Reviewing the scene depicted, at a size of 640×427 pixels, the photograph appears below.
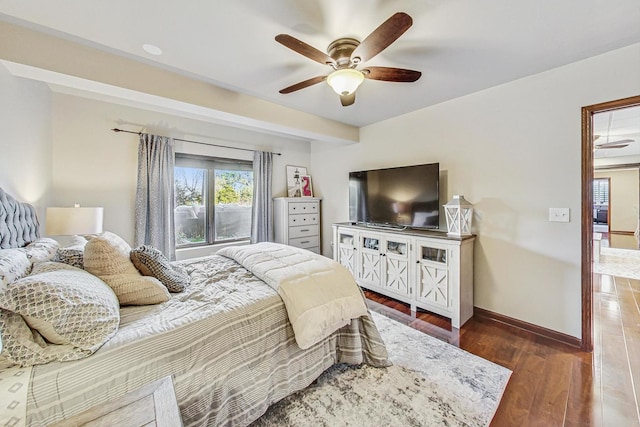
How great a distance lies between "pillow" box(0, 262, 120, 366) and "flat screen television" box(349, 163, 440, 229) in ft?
9.54

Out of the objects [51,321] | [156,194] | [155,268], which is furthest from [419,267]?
[156,194]

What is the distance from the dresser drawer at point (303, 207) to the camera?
169 inches

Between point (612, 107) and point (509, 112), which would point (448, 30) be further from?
point (612, 107)

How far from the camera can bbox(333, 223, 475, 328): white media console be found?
8.28 feet

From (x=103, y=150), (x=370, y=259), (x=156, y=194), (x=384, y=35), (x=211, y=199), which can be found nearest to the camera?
(x=384, y=35)

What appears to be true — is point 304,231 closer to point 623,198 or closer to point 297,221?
point 297,221

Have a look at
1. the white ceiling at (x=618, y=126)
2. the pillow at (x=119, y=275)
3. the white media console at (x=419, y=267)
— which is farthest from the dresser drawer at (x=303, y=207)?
the white ceiling at (x=618, y=126)

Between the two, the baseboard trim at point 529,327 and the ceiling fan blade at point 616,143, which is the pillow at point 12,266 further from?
the ceiling fan blade at point 616,143

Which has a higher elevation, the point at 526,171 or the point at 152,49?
the point at 152,49

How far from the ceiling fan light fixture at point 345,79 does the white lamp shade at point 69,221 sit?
2.54 m

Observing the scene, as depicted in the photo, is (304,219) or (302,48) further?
(304,219)

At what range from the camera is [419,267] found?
279 cm

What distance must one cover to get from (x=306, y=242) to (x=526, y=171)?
3.20 m

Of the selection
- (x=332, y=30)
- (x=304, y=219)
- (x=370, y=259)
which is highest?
(x=332, y=30)
